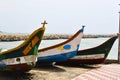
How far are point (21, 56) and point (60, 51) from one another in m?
3.76

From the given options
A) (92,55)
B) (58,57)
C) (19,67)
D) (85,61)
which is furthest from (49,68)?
(19,67)

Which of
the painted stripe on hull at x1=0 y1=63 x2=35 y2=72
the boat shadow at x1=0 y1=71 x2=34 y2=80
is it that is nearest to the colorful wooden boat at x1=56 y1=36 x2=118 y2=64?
the boat shadow at x1=0 y1=71 x2=34 y2=80

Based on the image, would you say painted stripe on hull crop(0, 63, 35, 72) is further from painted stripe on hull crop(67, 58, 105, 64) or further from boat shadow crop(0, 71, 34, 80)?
painted stripe on hull crop(67, 58, 105, 64)

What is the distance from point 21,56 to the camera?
A: 1070 centimetres

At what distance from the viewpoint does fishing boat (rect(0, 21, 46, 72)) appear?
10.6 meters

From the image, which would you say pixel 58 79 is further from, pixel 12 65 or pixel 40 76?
pixel 12 65

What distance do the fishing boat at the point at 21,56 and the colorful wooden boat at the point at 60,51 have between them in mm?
3140

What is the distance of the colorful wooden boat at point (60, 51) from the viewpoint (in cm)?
1401

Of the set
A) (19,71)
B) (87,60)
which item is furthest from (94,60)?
(19,71)

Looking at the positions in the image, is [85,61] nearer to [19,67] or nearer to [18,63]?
[19,67]

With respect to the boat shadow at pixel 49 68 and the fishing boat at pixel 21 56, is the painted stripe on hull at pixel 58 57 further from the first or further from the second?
the fishing boat at pixel 21 56

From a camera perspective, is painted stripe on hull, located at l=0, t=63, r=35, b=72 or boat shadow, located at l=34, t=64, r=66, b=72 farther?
boat shadow, located at l=34, t=64, r=66, b=72

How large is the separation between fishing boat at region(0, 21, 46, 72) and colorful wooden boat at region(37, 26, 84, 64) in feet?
10.3

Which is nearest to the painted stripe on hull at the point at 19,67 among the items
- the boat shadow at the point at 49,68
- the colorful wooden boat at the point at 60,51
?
the boat shadow at the point at 49,68
